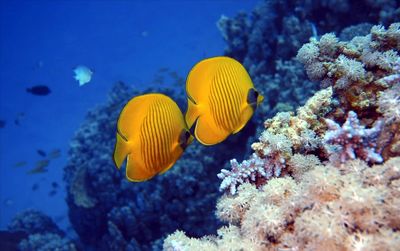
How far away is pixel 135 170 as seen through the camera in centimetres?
259

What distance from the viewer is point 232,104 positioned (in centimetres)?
256

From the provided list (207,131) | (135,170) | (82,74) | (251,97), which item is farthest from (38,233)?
(251,97)

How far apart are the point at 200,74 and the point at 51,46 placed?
53.5m

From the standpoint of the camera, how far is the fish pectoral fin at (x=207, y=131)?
8.46ft

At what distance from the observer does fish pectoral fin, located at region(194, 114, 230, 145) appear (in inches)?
102

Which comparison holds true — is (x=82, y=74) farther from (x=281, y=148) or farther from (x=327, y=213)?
(x=327, y=213)

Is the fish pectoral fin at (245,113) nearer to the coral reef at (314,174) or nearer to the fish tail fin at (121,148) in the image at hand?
the coral reef at (314,174)

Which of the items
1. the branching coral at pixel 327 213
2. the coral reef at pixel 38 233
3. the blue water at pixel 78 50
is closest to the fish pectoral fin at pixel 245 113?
the branching coral at pixel 327 213

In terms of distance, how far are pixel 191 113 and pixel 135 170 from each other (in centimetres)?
58

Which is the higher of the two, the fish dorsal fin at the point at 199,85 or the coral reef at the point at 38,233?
the coral reef at the point at 38,233

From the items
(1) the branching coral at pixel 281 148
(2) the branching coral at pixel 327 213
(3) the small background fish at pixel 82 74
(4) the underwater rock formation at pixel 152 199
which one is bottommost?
(2) the branching coral at pixel 327 213

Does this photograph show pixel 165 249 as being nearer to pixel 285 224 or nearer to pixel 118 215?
pixel 285 224

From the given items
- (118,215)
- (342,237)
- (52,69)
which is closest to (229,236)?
(342,237)

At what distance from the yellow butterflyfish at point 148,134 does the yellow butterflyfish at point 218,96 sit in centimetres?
13
